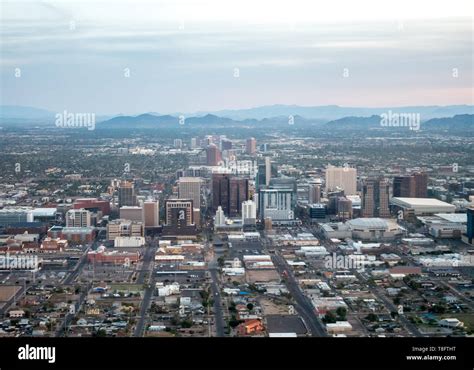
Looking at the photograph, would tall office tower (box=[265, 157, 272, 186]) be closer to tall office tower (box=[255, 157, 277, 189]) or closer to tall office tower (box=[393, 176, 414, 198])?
tall office tower (box=[255, 157, 277, 189])

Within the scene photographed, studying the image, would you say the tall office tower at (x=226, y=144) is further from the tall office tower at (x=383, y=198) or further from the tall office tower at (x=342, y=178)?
the tall office tower at (x=383, y=198)

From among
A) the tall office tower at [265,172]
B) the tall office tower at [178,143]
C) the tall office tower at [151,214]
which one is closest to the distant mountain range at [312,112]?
the tall office tower at [151,214]

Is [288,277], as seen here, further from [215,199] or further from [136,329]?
[215,199]

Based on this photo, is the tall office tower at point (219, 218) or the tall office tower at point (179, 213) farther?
the tall office tower at point (219, 218)

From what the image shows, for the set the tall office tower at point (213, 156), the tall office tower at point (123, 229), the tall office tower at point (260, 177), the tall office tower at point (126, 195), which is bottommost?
the tall office tower at point (123, 229)

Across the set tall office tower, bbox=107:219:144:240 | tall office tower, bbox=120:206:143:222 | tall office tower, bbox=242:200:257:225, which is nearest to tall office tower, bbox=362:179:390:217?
tall office tower, bbox=242:200:257:225

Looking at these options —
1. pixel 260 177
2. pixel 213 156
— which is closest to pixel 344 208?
pixel 260 177

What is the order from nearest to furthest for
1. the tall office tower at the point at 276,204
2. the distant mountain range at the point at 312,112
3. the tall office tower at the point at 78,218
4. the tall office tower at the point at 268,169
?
the distant mountain range at the point at 312,112 → the tall office tower at the point at 78,218 → the tall office tower at the point at 276,204 → the tall office tower at the point at 268,169
